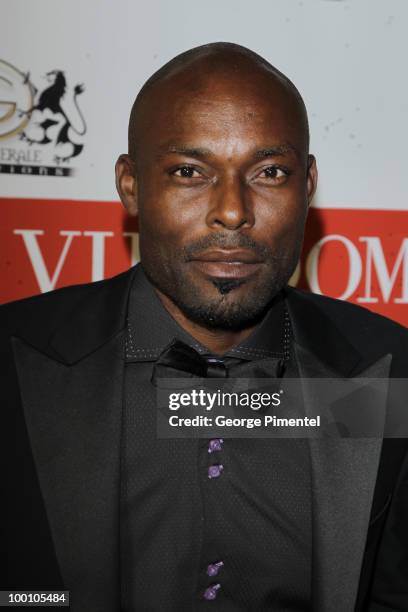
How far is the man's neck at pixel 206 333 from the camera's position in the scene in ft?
4.50

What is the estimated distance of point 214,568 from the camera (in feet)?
4.09

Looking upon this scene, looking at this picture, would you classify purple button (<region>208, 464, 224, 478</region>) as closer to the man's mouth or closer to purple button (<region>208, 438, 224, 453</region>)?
purple button (<region>208, 438, 224, 453</region>)

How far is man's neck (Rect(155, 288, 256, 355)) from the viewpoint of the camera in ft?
4.50

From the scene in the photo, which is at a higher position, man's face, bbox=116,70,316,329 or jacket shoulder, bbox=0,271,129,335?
man's face, bbox=116,70,316,329

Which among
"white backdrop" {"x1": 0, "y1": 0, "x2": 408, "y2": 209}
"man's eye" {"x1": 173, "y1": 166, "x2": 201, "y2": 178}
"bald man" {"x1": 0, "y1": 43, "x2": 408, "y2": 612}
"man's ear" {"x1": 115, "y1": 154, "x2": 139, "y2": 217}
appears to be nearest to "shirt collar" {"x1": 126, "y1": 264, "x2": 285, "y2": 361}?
"bald man" {"x1": 0, "y1": 43, "x2": 408, "y2": 612}

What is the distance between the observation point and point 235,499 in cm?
128

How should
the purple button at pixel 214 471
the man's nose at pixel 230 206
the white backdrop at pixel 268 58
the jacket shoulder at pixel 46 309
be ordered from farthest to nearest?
the white backdrop at pixel 268 58
the jacket shoulder at pixel 46 309
the purple button at pixel 214 471
the man's nose at pixel 230 206

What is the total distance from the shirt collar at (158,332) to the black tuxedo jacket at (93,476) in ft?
0.08

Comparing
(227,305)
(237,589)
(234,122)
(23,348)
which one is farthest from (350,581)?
(234,122)

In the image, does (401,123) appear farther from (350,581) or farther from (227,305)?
(350,581)

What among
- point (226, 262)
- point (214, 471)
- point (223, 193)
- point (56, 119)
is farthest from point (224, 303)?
point (56, 119)

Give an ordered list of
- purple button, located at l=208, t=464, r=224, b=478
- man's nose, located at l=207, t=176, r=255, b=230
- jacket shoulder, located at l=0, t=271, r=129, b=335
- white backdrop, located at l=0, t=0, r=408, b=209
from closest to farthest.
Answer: man's nose, located at l=207, t=176, r=255, b=230 < purple button, located at l=208, t=464, r=224, b=478 < jacket shoulder, located at l=0, t=271, r=129, b=335 < white backdrop, located at l=0, t=0, r=408, b=209

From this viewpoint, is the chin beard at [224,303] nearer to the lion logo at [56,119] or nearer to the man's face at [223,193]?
the man's face at [223,193]

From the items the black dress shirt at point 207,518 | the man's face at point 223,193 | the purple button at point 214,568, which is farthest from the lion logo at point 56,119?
the purple button at point 214,568
